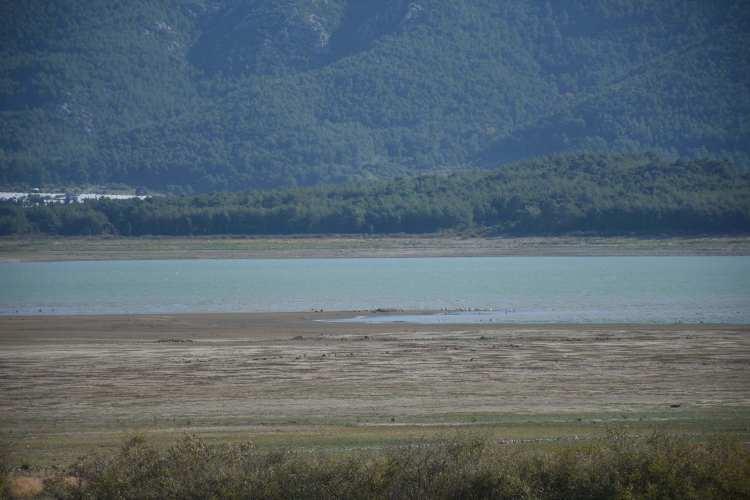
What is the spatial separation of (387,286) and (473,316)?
60.4 ft

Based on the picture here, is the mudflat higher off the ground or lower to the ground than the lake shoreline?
higher

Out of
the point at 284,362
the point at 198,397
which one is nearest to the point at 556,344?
the point at 284,362

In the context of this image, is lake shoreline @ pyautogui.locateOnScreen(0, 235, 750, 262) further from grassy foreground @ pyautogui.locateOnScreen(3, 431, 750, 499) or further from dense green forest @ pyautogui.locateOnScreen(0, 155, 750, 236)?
grassy foreground @ pyautogui.locateOnScreen(3, 431, 750, 499)

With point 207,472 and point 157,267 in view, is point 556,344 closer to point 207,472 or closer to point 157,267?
point 207,472

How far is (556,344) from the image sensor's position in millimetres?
31219

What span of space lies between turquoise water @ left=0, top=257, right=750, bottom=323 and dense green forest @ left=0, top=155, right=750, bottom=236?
13734mm

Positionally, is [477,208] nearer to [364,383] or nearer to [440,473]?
[364,383]

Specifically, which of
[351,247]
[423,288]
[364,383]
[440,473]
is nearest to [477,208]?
[351,247]

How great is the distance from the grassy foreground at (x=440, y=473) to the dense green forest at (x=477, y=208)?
261ft

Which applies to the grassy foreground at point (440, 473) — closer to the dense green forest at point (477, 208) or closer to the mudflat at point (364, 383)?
the mudflat at point (364, 383)

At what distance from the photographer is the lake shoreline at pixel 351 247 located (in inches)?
3413

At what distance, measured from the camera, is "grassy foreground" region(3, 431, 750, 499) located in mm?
14789

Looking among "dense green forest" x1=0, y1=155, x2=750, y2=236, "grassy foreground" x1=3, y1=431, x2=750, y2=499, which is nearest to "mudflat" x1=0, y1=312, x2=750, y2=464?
"grassy foreground" x1=3, y1=431, x2=750, y2=499

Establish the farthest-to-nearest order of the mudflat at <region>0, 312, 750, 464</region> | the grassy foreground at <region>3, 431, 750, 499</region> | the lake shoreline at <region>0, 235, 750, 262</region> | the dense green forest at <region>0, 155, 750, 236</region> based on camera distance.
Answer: the dense green forest at <region>0, 155, 750, 236</region> → the lake shoreline at <region>0, 235, 750, 262</region> → the mudflat at <region>0, 312, 750, 464</region> → the grassy foreground at <region>3, 431, 750, 499</region>
